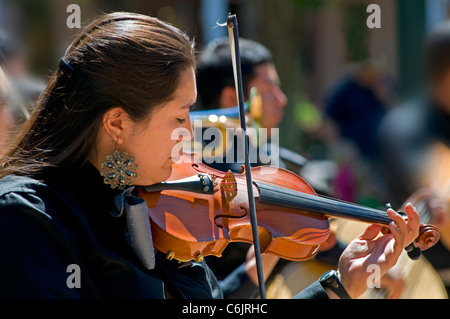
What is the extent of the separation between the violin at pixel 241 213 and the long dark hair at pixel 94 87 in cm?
22

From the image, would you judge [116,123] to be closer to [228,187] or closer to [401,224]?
[228,187]

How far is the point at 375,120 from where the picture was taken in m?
5.10

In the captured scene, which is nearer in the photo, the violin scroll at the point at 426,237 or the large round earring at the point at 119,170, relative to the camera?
the large round earring at the point at 119,170

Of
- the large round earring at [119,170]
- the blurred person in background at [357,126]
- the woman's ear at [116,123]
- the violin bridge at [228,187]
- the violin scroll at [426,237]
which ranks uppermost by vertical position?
the woman's ear at [116,123]

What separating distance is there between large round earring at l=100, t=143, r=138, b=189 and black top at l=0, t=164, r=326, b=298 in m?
0.03

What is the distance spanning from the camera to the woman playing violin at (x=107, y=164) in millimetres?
1201

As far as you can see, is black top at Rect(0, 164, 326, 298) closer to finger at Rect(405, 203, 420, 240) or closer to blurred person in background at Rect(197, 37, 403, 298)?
finger at Rect(405, 203, 420, 240)

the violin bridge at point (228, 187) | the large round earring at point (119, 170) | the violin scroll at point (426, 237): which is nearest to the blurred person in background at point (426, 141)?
the violin scroll at point (426, 237)

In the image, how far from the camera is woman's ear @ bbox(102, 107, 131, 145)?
1.35 m

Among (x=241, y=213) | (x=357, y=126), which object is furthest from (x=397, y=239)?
(x=357, y=126)

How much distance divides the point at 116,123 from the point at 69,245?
31 centimetres

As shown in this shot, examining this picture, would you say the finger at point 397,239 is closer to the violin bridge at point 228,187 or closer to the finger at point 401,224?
the finger at point 401,224

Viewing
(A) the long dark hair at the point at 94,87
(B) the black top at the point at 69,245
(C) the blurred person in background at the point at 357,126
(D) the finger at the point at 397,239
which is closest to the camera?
(B) the black top at the point at 69,245
